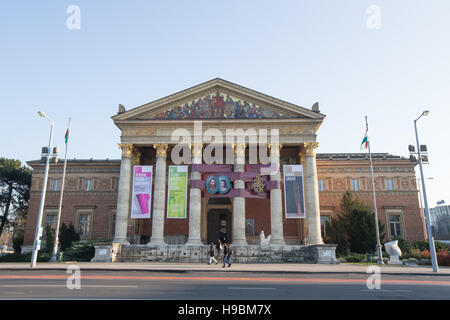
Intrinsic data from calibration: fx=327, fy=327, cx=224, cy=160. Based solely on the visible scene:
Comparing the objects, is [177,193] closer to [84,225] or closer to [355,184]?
[84,225]

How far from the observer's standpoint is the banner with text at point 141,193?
103 feet

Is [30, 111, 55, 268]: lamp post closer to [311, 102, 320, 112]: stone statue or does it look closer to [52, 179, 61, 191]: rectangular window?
[52, 179, 61, 191]: rectangular window

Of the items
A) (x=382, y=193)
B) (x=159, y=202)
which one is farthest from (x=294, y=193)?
(x=382, y=193)

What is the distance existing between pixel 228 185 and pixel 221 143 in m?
4.56

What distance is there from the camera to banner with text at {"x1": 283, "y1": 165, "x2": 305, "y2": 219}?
30969 millimetres

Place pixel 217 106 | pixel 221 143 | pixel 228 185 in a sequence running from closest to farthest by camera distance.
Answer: pixel 228 185 < pixel 221 143 < pixel 217 106

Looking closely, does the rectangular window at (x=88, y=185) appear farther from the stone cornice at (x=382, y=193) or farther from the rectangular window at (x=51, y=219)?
the stone cornice at (x=382, y=193)

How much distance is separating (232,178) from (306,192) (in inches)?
310

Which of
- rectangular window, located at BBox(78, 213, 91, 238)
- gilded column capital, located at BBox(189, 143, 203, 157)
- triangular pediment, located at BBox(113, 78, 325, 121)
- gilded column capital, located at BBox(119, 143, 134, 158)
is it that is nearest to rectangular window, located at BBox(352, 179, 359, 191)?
triangular pediment, located at BBox(113, 78, 325, 121)

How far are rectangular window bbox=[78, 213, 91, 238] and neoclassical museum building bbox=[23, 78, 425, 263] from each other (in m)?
0.13

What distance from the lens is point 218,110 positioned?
34.0m

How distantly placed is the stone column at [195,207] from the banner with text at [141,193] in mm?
4099

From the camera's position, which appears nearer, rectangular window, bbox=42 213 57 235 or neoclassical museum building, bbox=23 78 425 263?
neoclassical museum building, bbox=23 78 425 263

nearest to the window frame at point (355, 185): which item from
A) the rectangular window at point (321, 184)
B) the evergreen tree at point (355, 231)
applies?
the rectangular window at point (321, 184)
